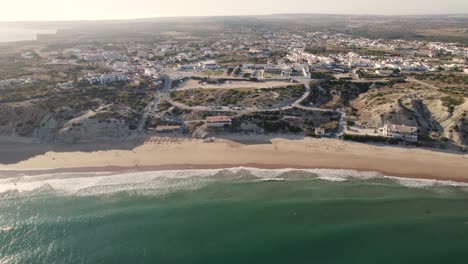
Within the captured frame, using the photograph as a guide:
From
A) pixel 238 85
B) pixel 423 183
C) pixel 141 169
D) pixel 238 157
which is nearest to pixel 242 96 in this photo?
pixel 238 85

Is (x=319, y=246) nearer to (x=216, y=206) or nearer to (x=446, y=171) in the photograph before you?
(x=216, y=206)

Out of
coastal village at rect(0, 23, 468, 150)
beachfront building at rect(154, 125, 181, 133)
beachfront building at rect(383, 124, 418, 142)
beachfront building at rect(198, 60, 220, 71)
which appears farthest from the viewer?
beachfront building at rect(198, 60, 220, 71)

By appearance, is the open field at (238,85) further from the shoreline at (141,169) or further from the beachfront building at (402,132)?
the shoreline at (141,169)

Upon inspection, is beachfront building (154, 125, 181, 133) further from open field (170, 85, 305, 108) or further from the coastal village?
open field (170, 85, 305, 108)

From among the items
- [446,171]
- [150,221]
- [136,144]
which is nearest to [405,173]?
[446,171]

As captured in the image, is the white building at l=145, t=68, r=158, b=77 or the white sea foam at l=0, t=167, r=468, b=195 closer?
the white sea foam at l=0, t=167, r=468, b=195

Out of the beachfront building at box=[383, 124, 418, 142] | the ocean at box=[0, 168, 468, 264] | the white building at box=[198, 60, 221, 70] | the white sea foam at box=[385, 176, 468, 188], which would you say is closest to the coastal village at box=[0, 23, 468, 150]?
the beachfront building at box=[383, 124, 418, 142]
